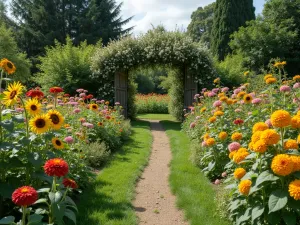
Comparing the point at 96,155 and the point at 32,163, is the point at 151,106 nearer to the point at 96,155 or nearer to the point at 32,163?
the point at 96,155

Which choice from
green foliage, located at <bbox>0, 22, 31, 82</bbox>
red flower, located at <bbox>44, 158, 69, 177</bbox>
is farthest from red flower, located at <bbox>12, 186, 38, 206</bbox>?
green foliage, located at <bbox>0, 22, 31, 82</bbox>

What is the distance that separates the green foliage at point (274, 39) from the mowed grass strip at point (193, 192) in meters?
13.8

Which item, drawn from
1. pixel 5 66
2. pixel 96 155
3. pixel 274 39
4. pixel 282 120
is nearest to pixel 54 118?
pixel 5 66

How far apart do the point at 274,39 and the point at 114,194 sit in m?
17.0

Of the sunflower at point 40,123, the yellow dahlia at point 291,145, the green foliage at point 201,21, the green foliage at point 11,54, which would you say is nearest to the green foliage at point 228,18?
the green foliage at point 11,54

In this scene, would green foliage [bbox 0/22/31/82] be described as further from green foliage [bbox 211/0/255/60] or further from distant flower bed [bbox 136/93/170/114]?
green foliage [bbox 211/0/255/60]

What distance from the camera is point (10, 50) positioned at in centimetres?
1717

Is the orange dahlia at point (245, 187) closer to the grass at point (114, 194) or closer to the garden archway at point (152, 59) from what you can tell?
the grass at point (114, 194)

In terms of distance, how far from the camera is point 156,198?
4219mm

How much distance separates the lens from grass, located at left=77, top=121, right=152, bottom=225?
3.39m

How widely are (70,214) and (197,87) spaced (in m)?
10.3

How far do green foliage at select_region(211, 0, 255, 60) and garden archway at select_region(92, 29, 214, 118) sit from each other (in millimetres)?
11309

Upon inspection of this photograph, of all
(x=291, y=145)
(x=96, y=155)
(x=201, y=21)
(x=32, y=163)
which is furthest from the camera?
(x=201, y=21)

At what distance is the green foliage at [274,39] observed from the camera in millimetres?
18234
